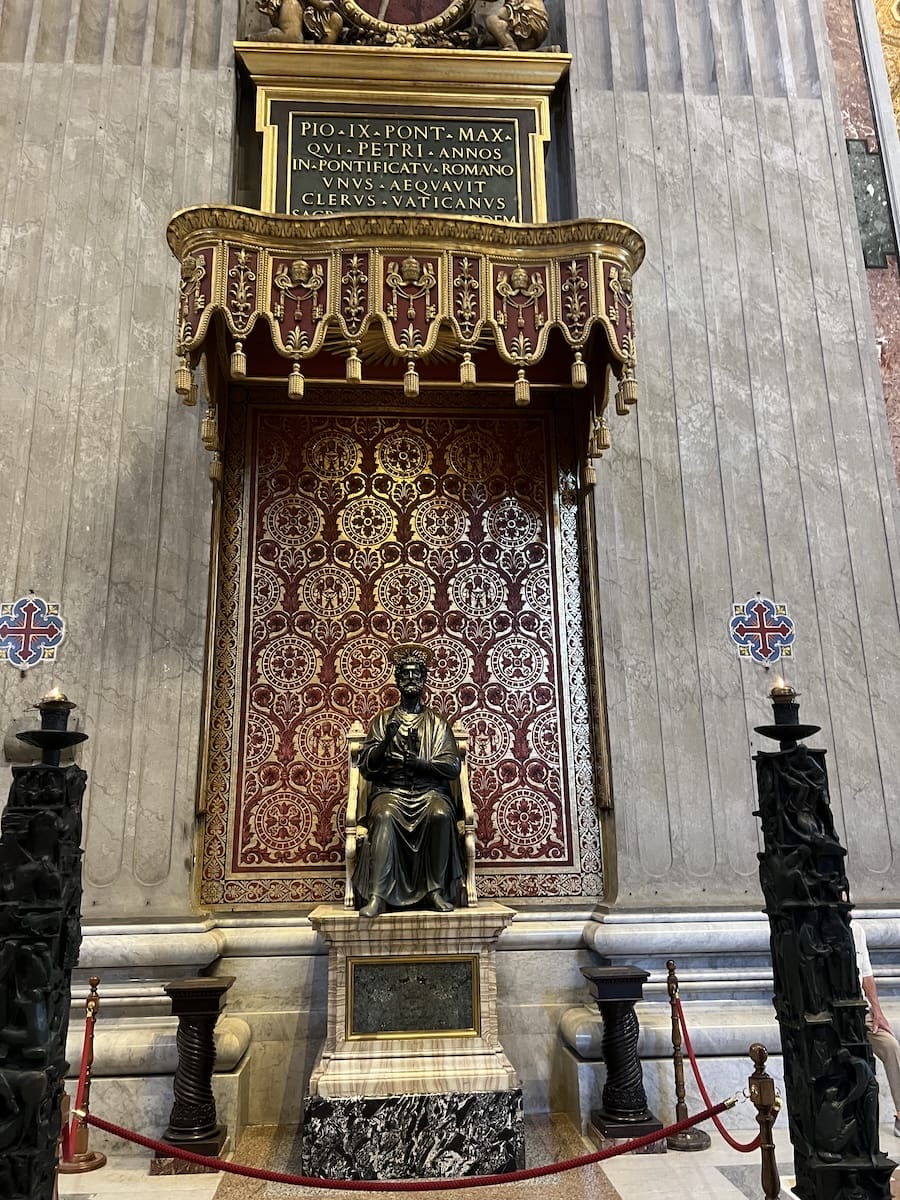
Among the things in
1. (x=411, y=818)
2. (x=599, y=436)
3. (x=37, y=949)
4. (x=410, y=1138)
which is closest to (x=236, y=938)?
(x=411, y=818)

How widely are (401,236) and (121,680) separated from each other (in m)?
2.62

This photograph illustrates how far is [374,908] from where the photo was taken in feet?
13.3

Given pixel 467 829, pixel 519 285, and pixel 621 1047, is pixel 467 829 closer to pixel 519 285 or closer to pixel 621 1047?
pixel 621 1047

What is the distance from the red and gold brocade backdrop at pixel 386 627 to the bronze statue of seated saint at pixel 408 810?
46cm

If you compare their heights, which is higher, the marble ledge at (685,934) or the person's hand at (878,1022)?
the marble ledge at (685,934)

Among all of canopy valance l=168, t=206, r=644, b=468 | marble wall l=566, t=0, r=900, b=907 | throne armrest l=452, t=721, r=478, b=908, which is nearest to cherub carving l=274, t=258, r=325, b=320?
canopy valance l=168, t=206, r=644, b=468

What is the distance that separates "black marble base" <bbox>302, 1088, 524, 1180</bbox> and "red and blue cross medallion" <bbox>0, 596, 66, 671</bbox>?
258 cm

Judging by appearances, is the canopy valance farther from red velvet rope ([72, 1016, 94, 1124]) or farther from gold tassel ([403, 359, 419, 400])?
red velvet rope ([72, 1016, 94, 1124])

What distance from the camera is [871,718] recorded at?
16.7ft

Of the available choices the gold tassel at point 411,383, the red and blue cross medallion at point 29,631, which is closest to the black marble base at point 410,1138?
the red and blue cross medallion at point 29,631

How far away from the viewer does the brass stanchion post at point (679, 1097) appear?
3.78 m

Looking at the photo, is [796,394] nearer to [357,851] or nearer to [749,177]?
[749,177]

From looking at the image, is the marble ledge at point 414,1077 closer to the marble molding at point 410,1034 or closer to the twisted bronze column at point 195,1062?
the marble molding at point 410,1034

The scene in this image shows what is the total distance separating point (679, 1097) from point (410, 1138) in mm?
1140
